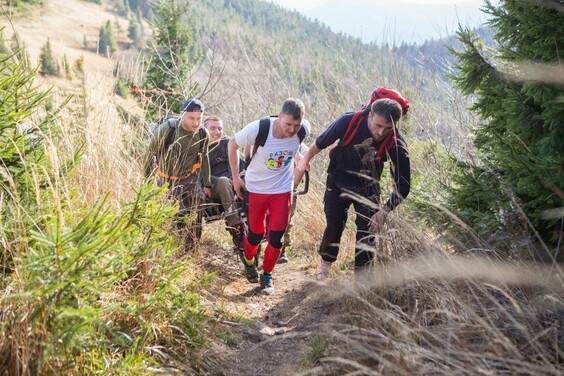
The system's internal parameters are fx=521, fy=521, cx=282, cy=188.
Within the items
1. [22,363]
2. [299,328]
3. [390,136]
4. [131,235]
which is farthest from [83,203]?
[390,136]

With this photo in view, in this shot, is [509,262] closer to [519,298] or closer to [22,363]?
[519,298]

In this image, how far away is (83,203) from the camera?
337cm

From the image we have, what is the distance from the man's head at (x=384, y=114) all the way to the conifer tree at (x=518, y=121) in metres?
0.50

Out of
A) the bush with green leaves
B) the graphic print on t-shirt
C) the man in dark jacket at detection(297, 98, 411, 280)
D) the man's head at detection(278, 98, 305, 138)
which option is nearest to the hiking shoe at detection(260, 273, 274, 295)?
the man in dark jacket at detection(297, 98, 411, 280)

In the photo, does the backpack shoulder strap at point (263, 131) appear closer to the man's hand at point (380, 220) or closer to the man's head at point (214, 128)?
the man's hand at point (380, 220)

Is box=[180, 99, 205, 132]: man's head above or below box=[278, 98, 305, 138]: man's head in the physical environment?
below

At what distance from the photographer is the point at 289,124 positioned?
458 centimetres

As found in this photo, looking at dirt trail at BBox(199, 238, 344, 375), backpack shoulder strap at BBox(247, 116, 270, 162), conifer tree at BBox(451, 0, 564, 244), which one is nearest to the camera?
conifer tree at BBox(451, 0, 564, 244)

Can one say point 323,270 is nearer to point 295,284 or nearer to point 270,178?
point 295,284

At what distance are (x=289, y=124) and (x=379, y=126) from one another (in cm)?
84

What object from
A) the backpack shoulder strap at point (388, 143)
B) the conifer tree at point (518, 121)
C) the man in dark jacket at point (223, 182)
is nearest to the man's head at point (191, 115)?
the man in dark jacket at point (223, 182)

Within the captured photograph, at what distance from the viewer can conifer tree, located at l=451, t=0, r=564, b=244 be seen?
304cm

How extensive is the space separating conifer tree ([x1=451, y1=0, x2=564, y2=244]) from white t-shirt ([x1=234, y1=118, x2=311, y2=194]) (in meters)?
1.57

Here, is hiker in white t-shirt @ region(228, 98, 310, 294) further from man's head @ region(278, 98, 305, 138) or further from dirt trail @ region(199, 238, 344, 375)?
dirt trail @ region(199, 238, 344, 375)
